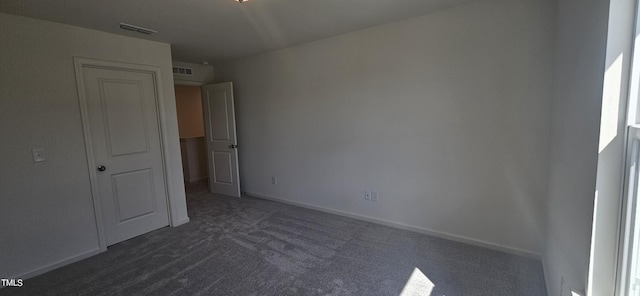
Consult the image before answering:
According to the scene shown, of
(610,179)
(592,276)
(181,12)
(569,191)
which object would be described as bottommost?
(592,276)

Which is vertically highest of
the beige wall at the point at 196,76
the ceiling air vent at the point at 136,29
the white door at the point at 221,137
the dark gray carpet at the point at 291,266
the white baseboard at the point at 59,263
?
the ceiling air vent at the point at 136,29

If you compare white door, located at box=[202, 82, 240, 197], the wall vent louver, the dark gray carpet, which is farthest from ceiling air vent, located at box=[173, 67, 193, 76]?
the dark gray carpet

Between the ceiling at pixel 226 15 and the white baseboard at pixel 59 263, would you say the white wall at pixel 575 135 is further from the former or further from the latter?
the white baseboard at pixel 59 263

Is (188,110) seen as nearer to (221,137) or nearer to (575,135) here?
(221,137)

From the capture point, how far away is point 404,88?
294 cm

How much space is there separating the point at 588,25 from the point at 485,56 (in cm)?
122

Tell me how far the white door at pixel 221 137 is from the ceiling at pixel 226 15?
125 centimetres

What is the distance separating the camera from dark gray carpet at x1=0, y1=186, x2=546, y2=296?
2.14 m

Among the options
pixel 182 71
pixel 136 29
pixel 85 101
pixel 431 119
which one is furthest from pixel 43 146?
pixel 431 119

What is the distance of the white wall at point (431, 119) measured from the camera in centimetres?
235

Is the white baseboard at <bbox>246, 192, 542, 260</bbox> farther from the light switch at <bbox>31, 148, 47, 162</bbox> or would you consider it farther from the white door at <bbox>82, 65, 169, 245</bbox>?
the light switch at <bbox>31, 148, 47, 162</bbox>

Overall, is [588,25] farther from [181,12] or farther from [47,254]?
[47,254]

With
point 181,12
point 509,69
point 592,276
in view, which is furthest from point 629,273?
point 181,12

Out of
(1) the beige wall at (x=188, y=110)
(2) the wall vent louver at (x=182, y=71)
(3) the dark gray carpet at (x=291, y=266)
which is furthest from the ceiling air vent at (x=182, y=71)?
Result: (3) the dark gray carpet at (x=291, y=266)
